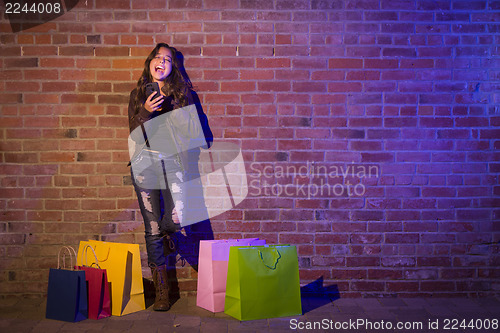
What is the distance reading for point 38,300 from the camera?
3330mm

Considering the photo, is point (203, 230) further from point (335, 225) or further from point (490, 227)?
point (490, 227)

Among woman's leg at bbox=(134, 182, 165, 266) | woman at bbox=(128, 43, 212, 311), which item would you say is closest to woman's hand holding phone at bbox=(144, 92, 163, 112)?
woman at bbox=(128, 43, 212, 311)

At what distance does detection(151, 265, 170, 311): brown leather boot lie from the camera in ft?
10.1

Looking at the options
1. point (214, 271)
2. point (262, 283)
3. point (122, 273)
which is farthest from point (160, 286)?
point (262, 283)

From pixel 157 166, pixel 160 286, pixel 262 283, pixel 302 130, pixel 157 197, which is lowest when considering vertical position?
pixel 160 286

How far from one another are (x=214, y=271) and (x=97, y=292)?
801mm

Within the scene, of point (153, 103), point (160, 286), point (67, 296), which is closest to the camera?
point (67, 296)

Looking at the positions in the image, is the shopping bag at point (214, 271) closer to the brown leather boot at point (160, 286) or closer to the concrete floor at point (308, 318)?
the concrete floor at point (308, 318)

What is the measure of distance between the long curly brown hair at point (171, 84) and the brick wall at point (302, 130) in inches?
5.3

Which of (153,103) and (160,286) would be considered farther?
(160,286)

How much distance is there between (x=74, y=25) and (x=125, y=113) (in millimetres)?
796

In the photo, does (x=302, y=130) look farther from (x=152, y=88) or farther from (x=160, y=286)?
(x=160, y=286)

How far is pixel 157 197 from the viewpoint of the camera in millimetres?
3174

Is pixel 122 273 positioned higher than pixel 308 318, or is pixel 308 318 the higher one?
pixel 122 273
